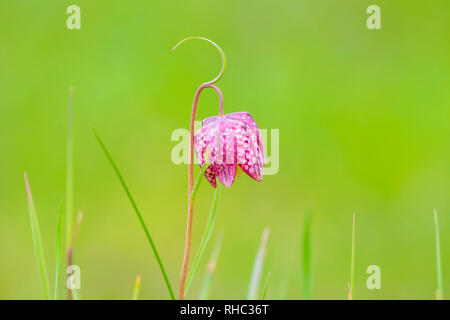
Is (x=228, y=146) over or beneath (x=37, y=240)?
over

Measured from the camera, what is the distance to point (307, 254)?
3.20ft

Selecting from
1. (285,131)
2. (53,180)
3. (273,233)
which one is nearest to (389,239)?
(273,233)

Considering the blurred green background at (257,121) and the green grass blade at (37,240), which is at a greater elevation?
the blurred green background at (257,121)

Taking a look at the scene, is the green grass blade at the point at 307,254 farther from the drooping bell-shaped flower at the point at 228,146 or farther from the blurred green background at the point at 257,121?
the blurred green background at the point at 257,121

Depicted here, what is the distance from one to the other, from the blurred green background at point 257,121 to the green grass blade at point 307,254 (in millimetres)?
1444

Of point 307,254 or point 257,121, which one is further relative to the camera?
point 257,121

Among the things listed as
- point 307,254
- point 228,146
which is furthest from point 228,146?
point 307,254

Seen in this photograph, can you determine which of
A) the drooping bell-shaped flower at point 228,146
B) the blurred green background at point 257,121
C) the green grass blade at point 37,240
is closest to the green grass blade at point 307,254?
the drooping bell-shaped flower at point 228,146

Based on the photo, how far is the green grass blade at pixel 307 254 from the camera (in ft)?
3.18

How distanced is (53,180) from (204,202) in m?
0.65

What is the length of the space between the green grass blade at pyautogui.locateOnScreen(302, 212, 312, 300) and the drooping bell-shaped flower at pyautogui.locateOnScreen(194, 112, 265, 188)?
0.11 m

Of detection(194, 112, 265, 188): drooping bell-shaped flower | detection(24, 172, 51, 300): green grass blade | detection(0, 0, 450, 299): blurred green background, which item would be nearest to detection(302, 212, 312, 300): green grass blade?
detection(194, 112, 265, 188): drooping bell-shaped flower

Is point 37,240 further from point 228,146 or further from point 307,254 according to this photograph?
point 307,254

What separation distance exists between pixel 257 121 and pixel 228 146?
1966 mm
